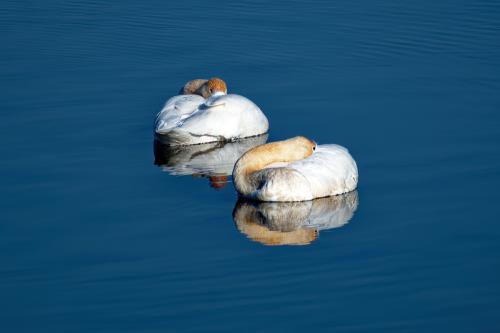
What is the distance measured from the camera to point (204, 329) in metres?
10.6

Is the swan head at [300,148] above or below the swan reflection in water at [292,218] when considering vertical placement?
above

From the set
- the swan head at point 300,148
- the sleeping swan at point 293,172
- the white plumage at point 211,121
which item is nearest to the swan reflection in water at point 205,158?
the white plumage at point 211,121

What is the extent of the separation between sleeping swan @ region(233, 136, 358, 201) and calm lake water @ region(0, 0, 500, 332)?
21cm

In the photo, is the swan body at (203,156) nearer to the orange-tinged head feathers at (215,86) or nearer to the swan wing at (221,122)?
the swan wing at (221,122)

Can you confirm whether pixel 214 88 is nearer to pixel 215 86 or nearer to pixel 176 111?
pixel 215 86

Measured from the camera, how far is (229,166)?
16.1 meters

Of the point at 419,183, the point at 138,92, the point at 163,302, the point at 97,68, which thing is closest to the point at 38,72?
the point at 97,68

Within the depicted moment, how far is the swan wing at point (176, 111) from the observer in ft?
55.7

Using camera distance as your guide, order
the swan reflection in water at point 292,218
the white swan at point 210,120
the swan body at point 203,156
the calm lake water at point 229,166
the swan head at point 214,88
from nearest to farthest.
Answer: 1. the calm lake water at point 229,166
2. the swan reflection in water at point 292,218
3. the swan body at point 203,156
4. the white swan at point 210,120
5. the swan head at point 214,88

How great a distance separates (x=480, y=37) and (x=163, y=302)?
546 inches

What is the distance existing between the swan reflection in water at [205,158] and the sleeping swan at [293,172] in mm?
827

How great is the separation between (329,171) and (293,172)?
0.53 metres

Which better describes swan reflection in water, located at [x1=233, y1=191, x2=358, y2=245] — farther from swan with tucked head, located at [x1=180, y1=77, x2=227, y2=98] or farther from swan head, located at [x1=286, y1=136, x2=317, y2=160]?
swan with tucked head, located at [x1=180, y1=77, x2=227, y2=98]

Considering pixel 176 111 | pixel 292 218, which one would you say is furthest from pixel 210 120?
pixel 292 218
